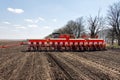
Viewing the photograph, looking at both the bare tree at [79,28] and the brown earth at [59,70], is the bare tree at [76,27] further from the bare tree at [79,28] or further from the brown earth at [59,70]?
the brown earth at [59,70]

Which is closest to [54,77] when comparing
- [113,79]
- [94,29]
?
[113,79]

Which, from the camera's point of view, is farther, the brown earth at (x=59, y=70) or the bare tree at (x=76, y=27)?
the bare tree at (x=76, y=27)

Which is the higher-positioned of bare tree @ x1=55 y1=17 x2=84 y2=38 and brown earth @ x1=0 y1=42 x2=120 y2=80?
bare tree @ x1=55 y1=17 x2=84 y2=38

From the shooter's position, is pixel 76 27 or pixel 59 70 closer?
pixel 59 70

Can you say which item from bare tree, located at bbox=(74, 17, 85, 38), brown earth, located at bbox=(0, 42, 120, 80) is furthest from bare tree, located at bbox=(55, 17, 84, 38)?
brown earth, located at bbox=(0, 42, 120, 80)

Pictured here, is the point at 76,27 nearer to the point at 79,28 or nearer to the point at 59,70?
the point at 79,28

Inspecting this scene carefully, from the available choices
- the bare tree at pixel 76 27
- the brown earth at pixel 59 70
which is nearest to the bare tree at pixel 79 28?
the bare tree at pixel 76 27

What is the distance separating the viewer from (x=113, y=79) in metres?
8.76

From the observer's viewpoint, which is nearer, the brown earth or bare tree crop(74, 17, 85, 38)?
the brown earth

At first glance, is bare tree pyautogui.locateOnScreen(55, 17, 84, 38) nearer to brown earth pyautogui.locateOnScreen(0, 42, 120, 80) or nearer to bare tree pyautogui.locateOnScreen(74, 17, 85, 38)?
bare tree pyautogui.locateOnScreen(74, 17, 85, 38)

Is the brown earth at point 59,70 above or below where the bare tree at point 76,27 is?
below

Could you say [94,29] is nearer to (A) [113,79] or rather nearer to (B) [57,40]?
(B) [57,40]

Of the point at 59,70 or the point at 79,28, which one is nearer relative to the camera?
the point at 59,70

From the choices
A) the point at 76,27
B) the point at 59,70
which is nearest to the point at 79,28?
the point at 76,27
